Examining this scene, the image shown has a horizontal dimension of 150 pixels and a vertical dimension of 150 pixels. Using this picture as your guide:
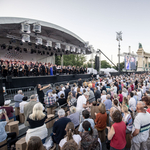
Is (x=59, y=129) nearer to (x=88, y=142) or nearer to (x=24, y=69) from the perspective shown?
(x=88, y=142)

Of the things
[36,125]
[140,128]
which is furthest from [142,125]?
[36,125]

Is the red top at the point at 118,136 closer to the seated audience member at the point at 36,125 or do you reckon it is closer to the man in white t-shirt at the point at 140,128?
Answer: the man in white t-shirt at the point at 140,128

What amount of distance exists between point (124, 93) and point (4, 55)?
17382mm

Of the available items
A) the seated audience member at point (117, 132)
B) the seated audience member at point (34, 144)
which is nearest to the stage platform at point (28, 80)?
the seated audience member at point (34, 144)

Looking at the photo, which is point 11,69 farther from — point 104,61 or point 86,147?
point 104,61

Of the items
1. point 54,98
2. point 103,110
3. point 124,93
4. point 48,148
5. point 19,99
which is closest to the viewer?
point 48,148

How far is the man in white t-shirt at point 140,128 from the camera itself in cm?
233

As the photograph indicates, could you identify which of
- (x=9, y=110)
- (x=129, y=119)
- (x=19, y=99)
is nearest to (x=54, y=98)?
(x=19, y=99)

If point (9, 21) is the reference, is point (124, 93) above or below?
below

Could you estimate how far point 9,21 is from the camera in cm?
1016

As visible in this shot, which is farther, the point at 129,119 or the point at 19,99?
the point at 19,99

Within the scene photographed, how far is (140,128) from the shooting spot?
92.9 inches

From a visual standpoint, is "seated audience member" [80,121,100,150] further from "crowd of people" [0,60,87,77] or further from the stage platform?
"crowd of people" [0,60,87,77]

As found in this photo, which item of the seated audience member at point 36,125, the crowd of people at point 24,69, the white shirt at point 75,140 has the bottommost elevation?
the white shirt at point 75,140
